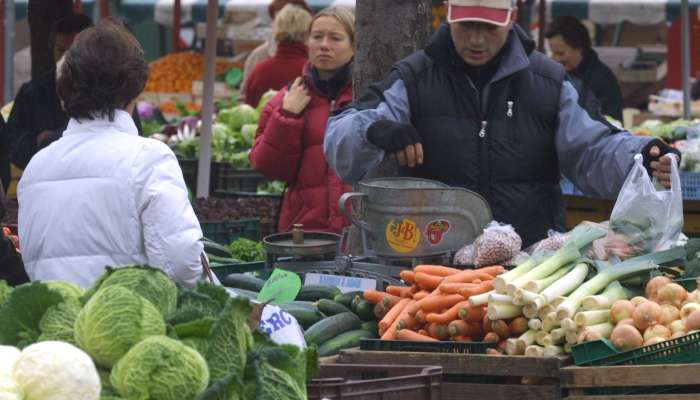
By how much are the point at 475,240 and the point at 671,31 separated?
613 inches

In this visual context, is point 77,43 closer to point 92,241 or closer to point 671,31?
point 92,241

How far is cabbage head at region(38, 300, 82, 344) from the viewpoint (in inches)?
120

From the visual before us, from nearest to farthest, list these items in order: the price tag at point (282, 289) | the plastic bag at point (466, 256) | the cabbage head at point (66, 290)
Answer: the cabbage head at point (66, 290) → the price tag at point (282, 289) → the plastic bag at point (466, 256)

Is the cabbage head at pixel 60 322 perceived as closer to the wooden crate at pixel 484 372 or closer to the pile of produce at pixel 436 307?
the wooden crate at pixel 484 372

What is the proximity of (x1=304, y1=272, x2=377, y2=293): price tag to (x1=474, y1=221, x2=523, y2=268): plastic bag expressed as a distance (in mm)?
411

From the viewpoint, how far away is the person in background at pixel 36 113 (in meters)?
7.64

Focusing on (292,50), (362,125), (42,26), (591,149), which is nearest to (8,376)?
(362,125)

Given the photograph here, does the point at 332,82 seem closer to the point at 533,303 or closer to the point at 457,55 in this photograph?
the point at 457,55

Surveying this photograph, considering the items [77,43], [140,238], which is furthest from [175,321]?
[77,43]

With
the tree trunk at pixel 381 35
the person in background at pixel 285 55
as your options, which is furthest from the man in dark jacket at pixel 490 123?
the person in background at pixel 285 55

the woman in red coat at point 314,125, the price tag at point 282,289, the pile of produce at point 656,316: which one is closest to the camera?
the pile of produce at point 656,316

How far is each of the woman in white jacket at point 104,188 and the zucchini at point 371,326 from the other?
95 cm

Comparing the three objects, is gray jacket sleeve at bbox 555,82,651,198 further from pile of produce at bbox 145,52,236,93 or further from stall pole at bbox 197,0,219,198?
pile of produce at bbox 145,52,236,93

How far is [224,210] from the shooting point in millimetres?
8047
